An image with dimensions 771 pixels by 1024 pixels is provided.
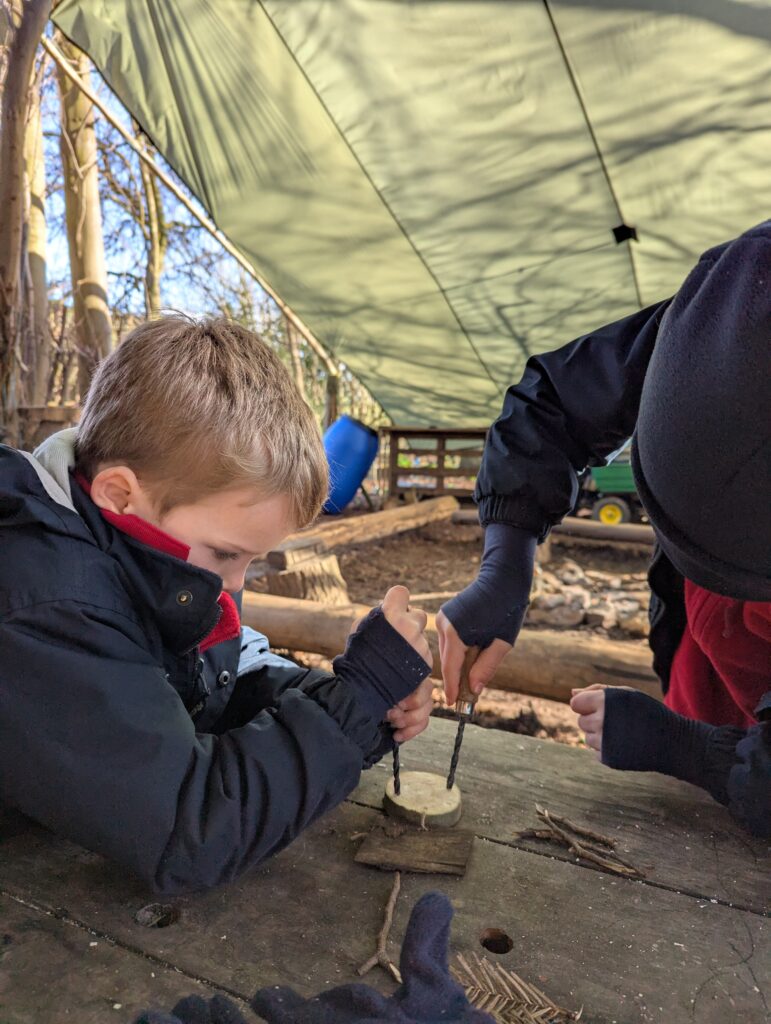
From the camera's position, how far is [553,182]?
5055 mm

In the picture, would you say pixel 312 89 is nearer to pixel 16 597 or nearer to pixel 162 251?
pixel 16 597

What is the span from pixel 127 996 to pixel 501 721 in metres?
2.31

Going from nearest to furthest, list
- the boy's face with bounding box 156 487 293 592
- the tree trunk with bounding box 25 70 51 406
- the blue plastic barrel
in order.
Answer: the boy's face with bounding box 156 487 293 592 < the tree trunk with bounding box 25 70 51 406 < the blue plastic barrel

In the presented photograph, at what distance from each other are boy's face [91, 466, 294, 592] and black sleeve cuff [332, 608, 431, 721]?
0.76 ft

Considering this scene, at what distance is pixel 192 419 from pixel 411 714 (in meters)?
0.58

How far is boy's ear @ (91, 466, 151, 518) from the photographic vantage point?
105 cm

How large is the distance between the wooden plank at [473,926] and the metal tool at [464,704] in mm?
181

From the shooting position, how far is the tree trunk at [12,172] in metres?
2.66

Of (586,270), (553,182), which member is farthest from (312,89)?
(586,270)

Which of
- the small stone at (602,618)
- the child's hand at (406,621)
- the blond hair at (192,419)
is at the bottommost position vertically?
the small stone at (602,618)

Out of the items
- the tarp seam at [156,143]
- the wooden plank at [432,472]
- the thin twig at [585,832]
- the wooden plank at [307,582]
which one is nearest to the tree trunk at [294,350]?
the wooden plank at [432,472]

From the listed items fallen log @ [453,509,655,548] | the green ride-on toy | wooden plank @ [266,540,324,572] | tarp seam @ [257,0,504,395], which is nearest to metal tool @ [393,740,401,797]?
wooden plank @ [266,540,324,572]

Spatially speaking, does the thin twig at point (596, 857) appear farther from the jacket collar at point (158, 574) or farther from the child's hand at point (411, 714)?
the jacket collar at point (158, 574)

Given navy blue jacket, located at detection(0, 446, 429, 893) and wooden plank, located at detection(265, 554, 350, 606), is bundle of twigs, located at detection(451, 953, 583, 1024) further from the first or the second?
wooden plank, located at detection(265, 554, 350, 606)
